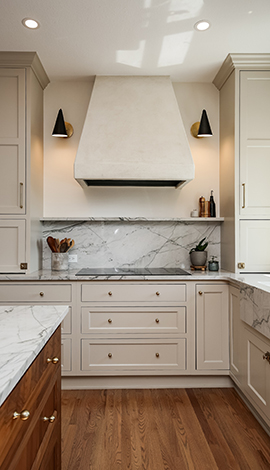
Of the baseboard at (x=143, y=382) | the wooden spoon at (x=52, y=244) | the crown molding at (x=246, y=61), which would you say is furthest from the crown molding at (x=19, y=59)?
the baseboard at (x=143, y=382)

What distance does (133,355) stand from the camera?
107 inches

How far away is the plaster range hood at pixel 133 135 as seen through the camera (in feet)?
9.30

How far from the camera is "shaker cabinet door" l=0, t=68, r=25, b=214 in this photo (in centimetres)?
285

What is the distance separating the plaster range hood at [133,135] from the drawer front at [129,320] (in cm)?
109

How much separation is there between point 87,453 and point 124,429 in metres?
0.30

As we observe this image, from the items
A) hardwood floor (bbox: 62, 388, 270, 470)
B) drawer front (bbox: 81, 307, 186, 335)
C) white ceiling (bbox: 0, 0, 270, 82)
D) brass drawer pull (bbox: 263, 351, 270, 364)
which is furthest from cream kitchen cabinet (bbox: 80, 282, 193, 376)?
white ceiling (bbox: 0, 0, 270, 82)

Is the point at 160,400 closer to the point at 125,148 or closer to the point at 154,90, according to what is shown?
the point at 125,148

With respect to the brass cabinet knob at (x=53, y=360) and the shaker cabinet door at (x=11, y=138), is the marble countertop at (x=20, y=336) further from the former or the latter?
the shaker cabinet door at (x=11, y=138)

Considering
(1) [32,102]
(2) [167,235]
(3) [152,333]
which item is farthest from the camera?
(2) [167,235]

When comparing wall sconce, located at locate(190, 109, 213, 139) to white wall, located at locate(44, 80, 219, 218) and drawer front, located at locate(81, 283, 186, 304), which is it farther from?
drawer front, located at locate(81, 283, 186, 304)

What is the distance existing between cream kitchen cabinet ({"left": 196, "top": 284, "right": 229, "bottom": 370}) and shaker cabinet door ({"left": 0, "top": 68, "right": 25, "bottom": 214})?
5.56ft

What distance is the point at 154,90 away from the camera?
3.09 metres

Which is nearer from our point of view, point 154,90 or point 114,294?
point 114,294

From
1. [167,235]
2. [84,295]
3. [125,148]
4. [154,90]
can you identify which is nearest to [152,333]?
[84,295]
